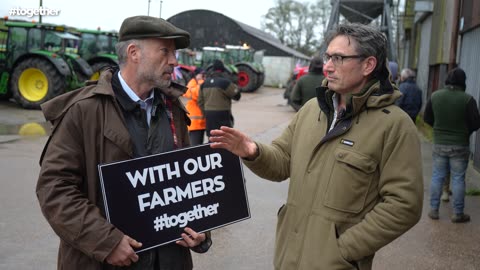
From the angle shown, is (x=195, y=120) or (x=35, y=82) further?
(x=35, y=82)

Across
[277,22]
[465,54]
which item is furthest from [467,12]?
[277,22]

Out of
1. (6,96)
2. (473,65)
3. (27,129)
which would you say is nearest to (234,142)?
(473,65)

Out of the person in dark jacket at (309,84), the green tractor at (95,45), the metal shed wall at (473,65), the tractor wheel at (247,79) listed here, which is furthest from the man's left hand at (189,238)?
the tractor wheel at (247,79)

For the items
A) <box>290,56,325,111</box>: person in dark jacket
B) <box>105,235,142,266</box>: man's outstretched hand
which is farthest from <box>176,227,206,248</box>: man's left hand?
<box>290,56,325,111</box>: person in dark jacket

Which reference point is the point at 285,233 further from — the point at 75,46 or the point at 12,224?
the point at 75,46

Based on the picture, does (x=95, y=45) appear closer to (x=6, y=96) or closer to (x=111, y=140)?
(x=6, y=96)

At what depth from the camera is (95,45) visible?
20531mm

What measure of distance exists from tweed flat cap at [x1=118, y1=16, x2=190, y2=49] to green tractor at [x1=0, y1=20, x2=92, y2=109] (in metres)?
13.4

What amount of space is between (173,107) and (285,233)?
0.84 m

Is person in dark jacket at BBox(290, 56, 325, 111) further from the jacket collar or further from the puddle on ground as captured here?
the puddle on ground

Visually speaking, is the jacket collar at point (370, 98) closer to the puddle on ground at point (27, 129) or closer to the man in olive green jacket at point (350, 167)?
the man in olive green jacket at point (350, 167)

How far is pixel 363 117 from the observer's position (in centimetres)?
245

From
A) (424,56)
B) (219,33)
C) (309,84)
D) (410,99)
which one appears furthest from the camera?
(219,33)

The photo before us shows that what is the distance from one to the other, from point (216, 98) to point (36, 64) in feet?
30.7
